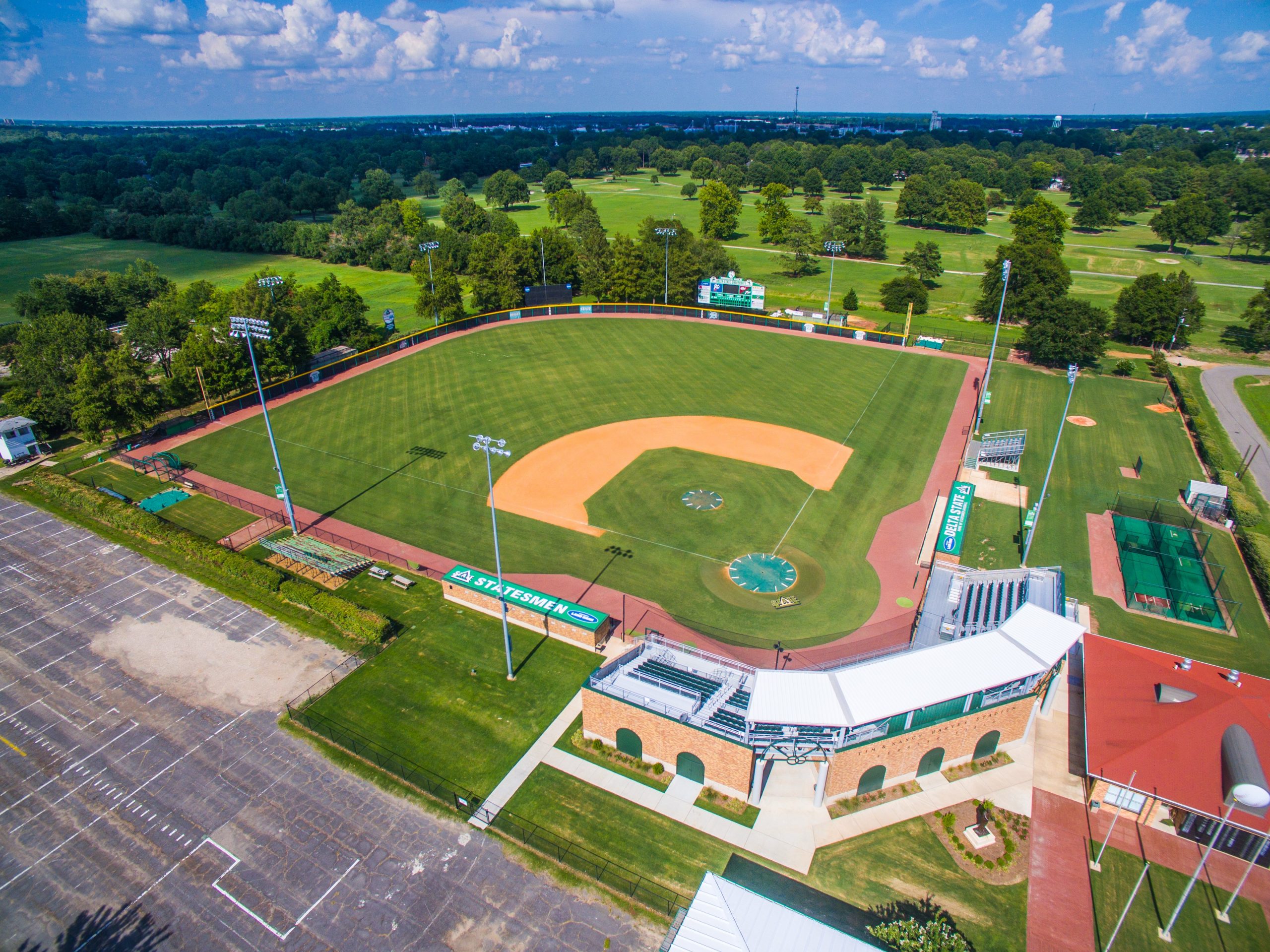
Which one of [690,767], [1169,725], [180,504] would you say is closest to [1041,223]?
[1169,725]

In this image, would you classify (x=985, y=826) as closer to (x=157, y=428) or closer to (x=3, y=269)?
(x=157, y=428)

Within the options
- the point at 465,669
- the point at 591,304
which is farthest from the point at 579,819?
the point at 591,304

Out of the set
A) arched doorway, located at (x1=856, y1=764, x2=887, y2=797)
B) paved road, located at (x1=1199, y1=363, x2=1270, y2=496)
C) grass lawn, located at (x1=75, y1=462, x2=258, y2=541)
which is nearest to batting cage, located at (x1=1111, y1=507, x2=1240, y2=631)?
paved road, located at (x1=1199, y1=363, x2=1270, y2=496)

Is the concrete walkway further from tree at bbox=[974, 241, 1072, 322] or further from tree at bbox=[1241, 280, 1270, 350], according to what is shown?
tree at bbox=[1241, 280, 1270, 350]

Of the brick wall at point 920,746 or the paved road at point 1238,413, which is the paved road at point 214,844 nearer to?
the brick wall at point 920,746

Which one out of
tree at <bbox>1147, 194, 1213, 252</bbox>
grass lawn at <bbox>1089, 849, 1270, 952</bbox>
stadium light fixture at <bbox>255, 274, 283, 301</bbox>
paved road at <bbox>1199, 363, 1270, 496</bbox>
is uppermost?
tree at <bbox>1147, 194, 1213, 252</bbox>

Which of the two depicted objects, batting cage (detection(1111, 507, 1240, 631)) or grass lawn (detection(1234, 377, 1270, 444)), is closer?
batting cage (detection(1111, 507, 1240, 631))
